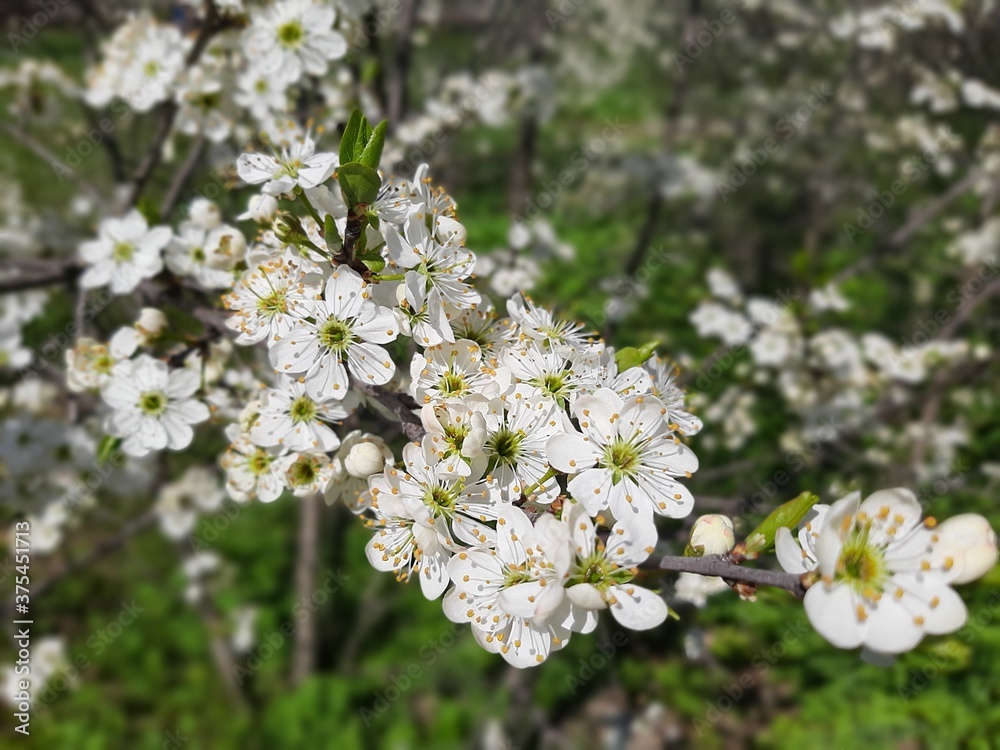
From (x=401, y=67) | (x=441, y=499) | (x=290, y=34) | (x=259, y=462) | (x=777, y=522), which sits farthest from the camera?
(x=401, y=67)

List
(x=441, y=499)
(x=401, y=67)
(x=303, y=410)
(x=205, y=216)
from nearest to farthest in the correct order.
→ (x=441, y=499) → (x=303, y=410) → (x=205, y=216) → (x=401, y=67)

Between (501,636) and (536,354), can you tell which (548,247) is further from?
(501,636)

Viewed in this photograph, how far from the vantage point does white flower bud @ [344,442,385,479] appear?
1210mm

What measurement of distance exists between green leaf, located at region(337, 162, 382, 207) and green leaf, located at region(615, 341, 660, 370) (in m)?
0.56

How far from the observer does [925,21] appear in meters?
4.33

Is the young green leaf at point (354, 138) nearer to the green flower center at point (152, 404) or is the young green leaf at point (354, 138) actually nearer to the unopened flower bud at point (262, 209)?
the unopened flower bud at point (262, 209)

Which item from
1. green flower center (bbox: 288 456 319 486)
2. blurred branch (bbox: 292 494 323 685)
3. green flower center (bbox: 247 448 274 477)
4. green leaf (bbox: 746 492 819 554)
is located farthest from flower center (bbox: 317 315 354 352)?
blurred branch (bbox: 292 494 323 685)

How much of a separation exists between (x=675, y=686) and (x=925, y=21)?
15.3ft

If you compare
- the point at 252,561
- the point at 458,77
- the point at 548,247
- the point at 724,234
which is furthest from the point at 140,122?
the point at 724,234

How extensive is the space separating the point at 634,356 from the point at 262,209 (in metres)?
0.87

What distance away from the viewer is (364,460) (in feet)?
3.97

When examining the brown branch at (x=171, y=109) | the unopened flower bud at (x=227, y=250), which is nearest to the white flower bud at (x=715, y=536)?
the unopened flower bud at (x=227, y=250)

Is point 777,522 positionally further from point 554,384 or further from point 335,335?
point 335,335

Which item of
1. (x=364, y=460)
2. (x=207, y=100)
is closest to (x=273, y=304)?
(x=364, y=460)
